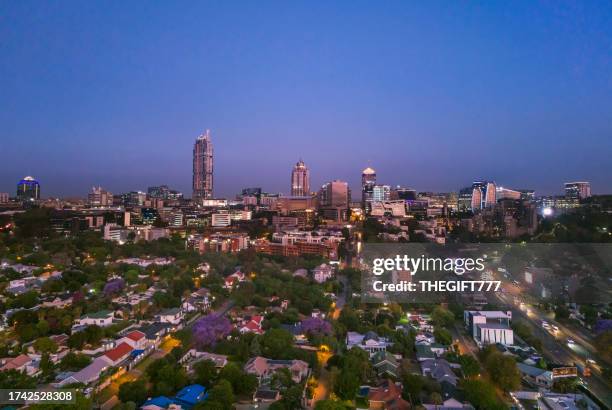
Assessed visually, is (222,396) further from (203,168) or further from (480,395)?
(203,168)

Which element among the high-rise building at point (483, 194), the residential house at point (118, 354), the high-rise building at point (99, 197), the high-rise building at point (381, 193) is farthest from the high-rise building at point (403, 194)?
the residential house at point (118, 354)

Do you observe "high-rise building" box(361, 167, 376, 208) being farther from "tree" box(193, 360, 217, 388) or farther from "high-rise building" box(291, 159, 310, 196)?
"tree" box(193, 360, 217, 388)

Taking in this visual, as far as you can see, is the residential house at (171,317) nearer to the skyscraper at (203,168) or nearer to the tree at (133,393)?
the tree at (133,393)

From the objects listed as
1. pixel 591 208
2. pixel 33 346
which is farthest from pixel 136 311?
pixel 591 208

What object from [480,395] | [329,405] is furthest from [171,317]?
[480,395]

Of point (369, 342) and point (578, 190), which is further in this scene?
point (578, 190)

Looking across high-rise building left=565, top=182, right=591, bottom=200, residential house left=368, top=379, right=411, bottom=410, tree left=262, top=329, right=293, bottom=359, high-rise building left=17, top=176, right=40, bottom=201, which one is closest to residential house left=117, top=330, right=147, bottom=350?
tree left=262, top=329, right=293, bottom=359
